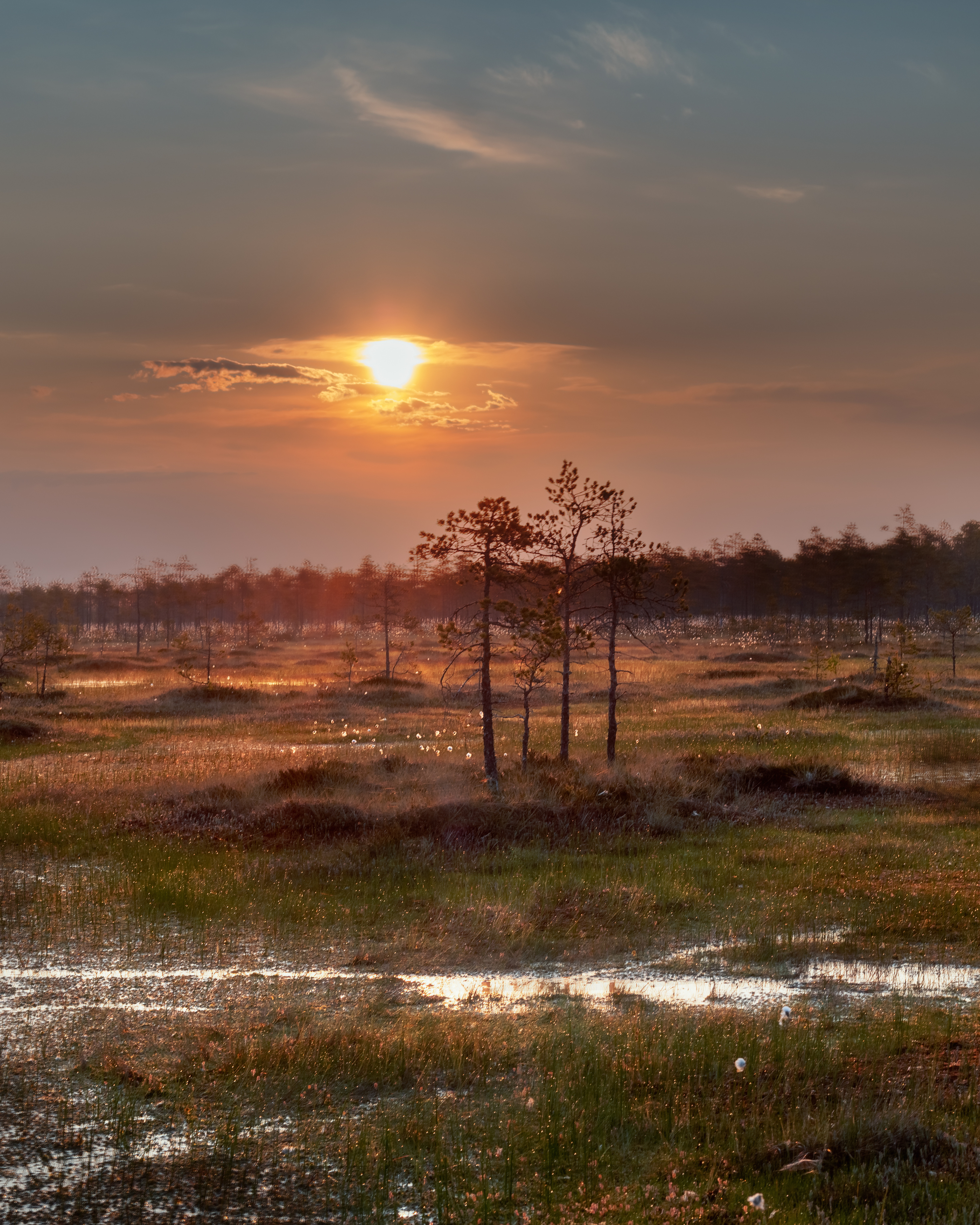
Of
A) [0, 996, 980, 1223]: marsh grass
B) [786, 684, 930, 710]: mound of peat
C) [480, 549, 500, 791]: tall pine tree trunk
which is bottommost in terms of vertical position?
[0, 996, 980, 1223]: marsh grass

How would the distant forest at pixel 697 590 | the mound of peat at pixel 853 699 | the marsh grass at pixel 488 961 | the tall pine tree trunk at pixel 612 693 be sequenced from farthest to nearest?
1. the distant forest at pixel 697 590
2. the mound of peat at pixel 853 699
3. the tall pine tree trunk at pixel 612 693
4. the marsh grass at pixel 488 961

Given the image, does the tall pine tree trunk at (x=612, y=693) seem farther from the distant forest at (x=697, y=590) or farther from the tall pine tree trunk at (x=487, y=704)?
the distant forest at (x=697, y=590)

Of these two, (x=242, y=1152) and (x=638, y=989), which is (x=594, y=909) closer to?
(x=638, y=989)

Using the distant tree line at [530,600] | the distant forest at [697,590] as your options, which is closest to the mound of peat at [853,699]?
the distant tree line at [530,600]

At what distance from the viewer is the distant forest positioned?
342ft

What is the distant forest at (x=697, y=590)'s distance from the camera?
4102 inches

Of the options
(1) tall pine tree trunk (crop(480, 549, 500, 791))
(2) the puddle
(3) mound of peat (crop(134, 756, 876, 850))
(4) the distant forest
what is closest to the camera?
(2) the puddle

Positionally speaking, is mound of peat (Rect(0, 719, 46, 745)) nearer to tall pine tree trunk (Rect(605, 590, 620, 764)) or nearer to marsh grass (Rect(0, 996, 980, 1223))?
tall pine tree trunk (Rect(605, 590, 620, 764))

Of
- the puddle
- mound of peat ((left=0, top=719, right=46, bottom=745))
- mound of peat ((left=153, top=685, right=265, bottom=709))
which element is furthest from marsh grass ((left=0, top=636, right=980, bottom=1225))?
mound of peat ((left=153, top=685, right=265, bottom=709))

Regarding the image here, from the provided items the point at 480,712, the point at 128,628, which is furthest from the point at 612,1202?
the point at 128,628

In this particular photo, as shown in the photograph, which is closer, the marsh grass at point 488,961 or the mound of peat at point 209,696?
the marsh grass at point 488,961

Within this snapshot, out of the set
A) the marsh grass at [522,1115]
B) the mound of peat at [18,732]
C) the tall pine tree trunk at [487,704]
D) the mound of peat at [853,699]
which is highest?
the tall pine tree trunk at [487,704]

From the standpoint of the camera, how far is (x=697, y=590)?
14750 centimetres

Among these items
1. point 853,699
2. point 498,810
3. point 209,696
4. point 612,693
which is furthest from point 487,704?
point 209,696
